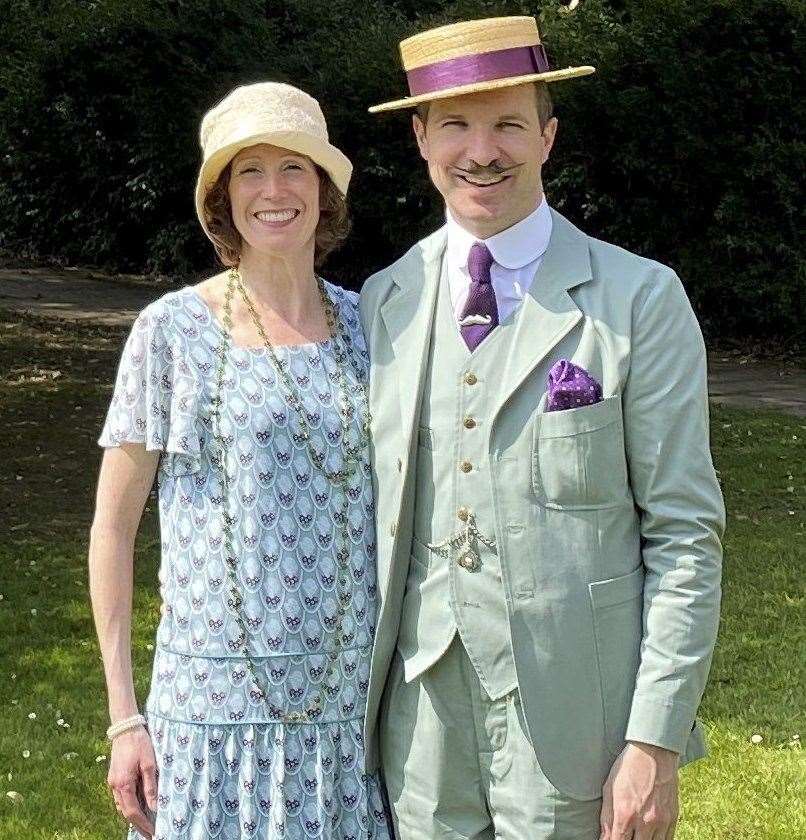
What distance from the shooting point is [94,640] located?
594 cm

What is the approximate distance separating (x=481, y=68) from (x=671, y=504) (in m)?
0.89

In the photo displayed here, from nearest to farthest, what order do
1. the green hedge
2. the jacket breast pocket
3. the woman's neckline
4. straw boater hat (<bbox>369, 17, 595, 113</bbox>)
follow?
1. the jacket breast pocket
2. straw boater hat (<bbox>369, 17, 595, 113</bbox>)
3. the woman's neckline
4. the green hedge

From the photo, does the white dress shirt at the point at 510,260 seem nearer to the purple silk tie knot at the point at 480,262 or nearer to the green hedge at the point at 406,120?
the purple silk tie knot at the point at 480,262

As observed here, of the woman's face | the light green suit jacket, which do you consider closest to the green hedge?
the woman's face

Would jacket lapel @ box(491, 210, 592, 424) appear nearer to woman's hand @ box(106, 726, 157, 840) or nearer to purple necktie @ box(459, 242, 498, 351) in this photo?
purple necktie @ box(459, 242, 498, 351)

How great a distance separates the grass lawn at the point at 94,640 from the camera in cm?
446

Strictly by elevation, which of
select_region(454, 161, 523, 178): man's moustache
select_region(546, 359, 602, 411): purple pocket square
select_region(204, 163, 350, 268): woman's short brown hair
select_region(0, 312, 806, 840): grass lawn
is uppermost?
select_region(454, 161, 523, 178): man's moustache

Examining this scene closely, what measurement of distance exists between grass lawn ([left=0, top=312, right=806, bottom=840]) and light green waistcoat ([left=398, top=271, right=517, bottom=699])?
2.19m

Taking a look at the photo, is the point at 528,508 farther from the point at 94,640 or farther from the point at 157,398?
the point at 94,640

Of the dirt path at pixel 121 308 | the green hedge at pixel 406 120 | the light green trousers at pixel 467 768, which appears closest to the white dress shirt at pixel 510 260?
the light green trousers at pixel 467 768

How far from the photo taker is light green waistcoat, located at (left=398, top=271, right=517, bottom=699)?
2443 mm

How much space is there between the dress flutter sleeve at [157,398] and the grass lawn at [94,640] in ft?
7.35

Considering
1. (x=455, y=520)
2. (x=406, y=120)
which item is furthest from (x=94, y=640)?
(x=406, y=120)

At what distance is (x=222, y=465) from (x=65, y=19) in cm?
1106
